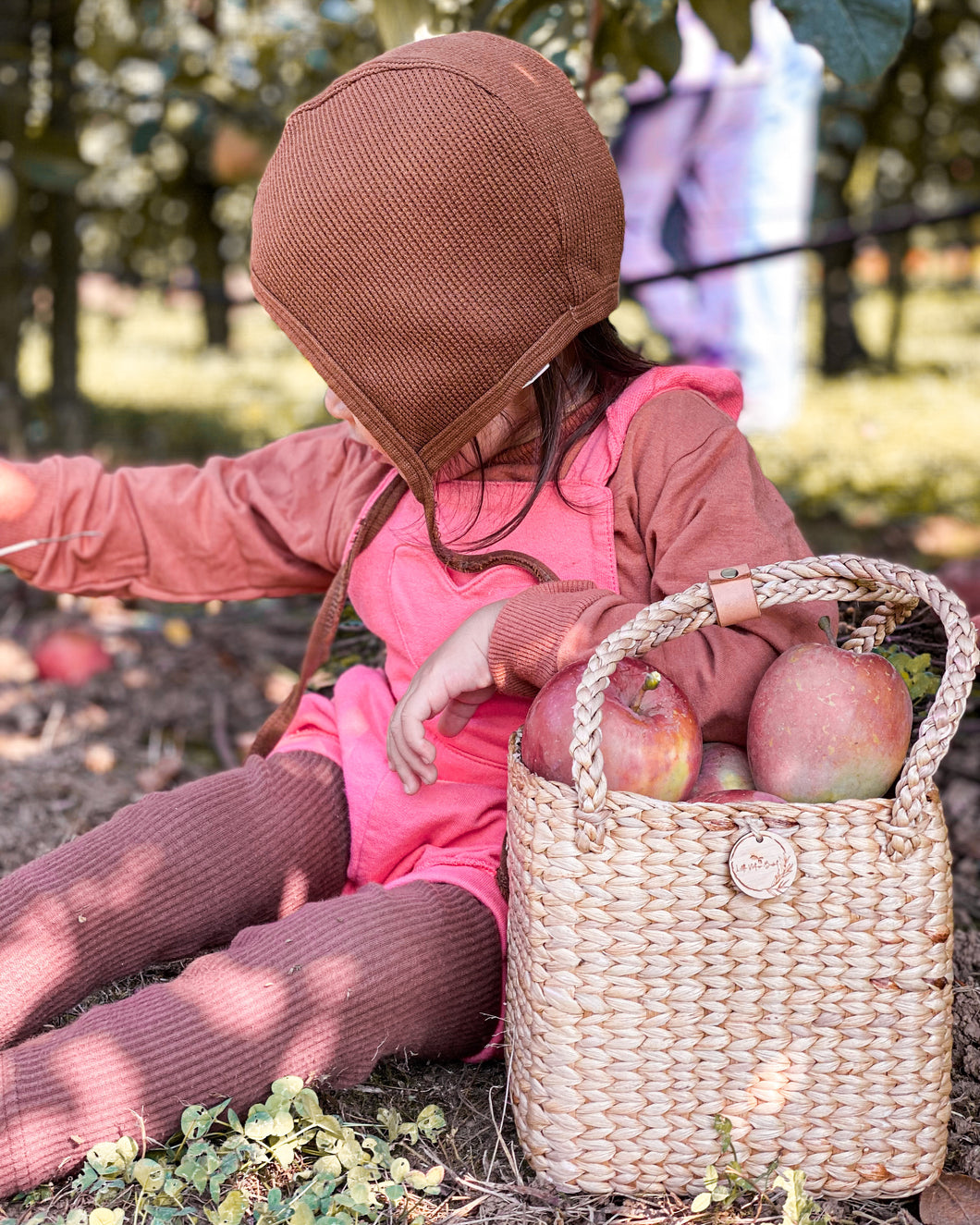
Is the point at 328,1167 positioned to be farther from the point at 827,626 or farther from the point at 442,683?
the point at 827,626

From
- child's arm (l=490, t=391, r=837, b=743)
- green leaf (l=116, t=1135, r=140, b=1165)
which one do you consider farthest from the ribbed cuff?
green leaf (l=116, t=1135, r=140, b=1165)

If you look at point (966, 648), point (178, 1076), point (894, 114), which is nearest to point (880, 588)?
point (966, 648)

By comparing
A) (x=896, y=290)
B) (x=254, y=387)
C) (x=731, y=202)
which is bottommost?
(x=254, y=387)

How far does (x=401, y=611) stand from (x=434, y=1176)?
707mm

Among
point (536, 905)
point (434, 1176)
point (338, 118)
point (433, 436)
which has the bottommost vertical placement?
point (434, 1176)

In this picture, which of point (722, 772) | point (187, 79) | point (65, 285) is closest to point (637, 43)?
point (722, 772)

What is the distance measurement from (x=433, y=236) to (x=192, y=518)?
711 mm

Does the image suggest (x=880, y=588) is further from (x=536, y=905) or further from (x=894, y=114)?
(x=894, y=114)

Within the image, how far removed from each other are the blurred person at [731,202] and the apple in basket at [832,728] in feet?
16.4

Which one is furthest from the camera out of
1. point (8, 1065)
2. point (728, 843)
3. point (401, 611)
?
point (401, 611)

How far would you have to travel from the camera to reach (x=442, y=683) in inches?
58.4

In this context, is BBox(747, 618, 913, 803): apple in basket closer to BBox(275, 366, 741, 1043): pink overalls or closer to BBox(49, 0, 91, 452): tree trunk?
BBox(275, 366, 741, 1043): pink overalls

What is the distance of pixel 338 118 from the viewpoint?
1373 mm

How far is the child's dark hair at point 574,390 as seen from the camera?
61.6 inches
